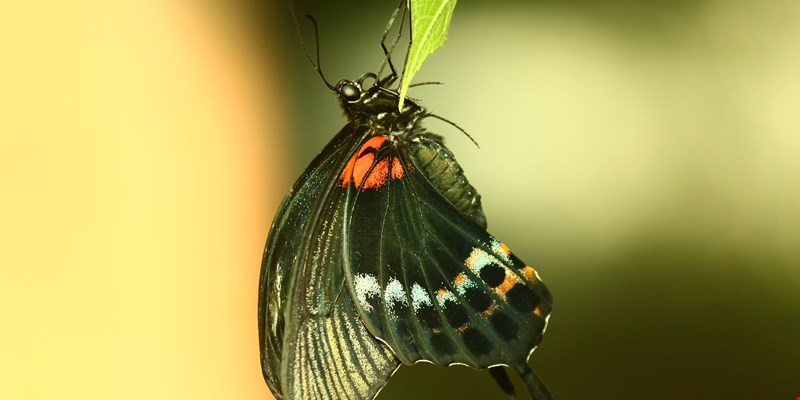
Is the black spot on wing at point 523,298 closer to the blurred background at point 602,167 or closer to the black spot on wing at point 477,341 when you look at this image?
the black spot on wing at point 477,341

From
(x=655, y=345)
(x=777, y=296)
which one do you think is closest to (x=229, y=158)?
(x=655, y=345)

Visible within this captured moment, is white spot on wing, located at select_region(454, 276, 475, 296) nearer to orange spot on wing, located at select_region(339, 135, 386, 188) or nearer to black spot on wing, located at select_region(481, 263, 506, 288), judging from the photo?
black spot on wing, located at select_region(481, 263, 506, 288)

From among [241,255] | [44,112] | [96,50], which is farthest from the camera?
[241,255]

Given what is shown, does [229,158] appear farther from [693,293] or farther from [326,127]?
[693,293]

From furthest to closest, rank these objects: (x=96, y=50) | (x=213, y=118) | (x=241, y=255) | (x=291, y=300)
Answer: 1. (x=241, y=255)
2. (x=213, y=118)
3. (x=96, y=50)
4. (x=291, y=300)

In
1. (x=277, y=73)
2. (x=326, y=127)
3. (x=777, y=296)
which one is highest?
(x=277, y=73)

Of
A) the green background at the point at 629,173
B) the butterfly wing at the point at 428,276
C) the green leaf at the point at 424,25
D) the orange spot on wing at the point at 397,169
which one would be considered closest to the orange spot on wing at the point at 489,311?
the butterfly wing at the point at 428,276

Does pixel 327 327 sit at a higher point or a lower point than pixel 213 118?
lower
